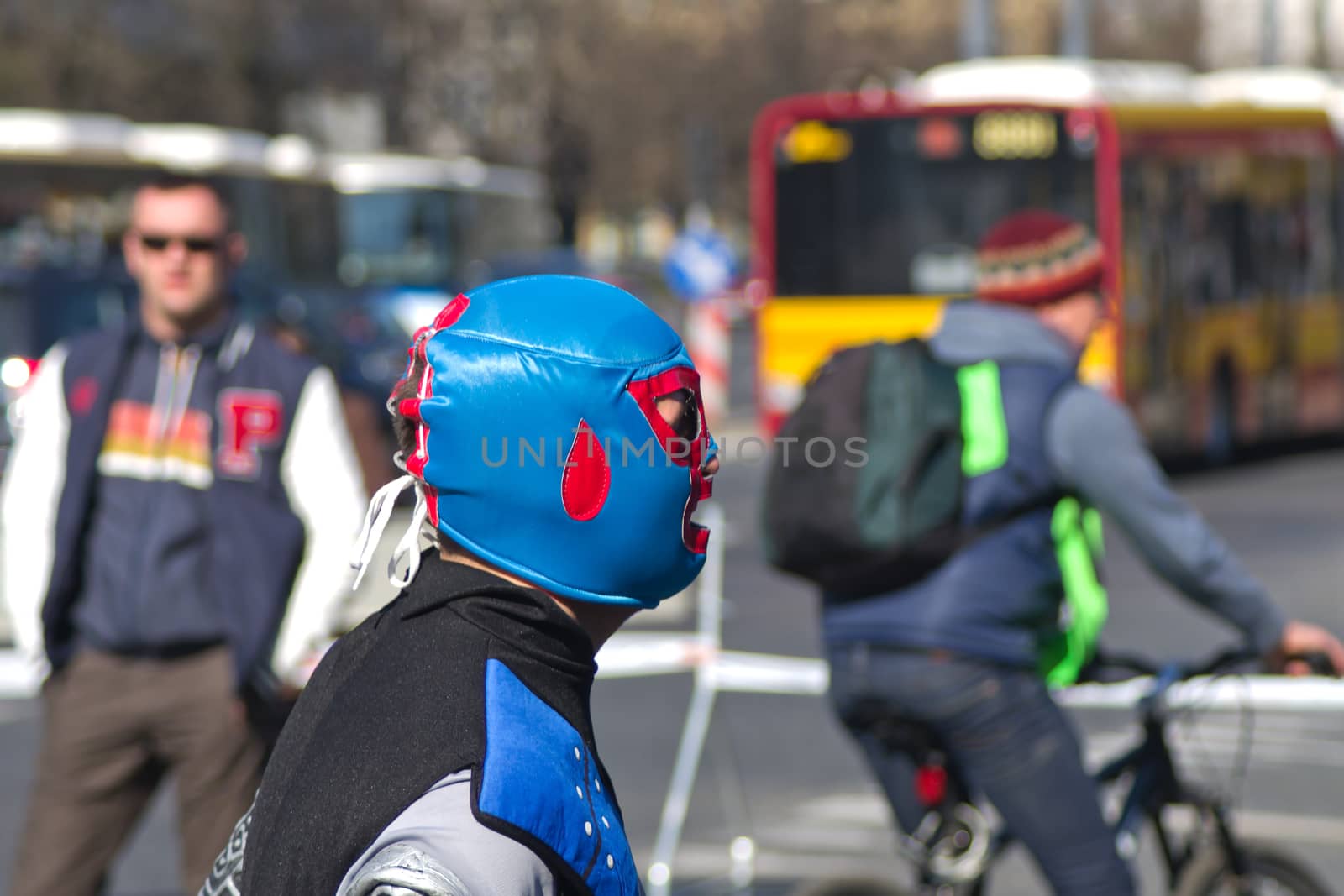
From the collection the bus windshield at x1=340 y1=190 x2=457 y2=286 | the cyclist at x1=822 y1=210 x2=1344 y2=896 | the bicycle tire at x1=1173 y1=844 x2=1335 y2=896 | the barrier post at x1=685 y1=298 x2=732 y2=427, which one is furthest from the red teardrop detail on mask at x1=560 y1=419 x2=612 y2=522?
the bus windshield at x1=340 y1=190 x2=457 y2=286

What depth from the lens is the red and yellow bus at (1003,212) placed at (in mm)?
15867

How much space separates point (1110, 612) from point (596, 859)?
30.6 ft

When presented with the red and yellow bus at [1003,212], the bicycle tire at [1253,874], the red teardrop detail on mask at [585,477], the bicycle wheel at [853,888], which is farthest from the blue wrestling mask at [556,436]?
the red and yellow bus at [1003,212]

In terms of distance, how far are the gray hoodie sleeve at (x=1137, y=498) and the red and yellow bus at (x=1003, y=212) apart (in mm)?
11263

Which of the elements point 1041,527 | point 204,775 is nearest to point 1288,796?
point 1041,527

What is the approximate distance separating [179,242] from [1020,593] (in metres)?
1.72

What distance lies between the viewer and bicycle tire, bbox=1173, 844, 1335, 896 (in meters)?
4.33

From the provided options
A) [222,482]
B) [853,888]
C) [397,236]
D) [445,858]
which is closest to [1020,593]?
[853,888]

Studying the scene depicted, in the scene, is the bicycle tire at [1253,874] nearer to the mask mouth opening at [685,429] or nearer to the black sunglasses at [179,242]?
the black sunglasses at [179,242]

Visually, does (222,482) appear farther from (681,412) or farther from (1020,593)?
(681,412)

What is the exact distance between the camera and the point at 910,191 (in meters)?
16.2

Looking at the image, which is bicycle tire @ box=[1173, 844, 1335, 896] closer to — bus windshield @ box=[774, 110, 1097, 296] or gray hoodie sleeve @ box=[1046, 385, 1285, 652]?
gray hoodie sleeve @ box=[1046, 385, 1285, 652]

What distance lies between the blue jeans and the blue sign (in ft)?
63.1

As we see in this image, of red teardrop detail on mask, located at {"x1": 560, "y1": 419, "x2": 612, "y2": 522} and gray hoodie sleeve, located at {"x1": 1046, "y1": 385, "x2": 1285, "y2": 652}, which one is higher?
red teardrop detail on mask, located at {"x1": 560, "y1": 419, "x2": 612, "y2": 522}
